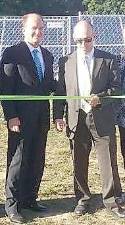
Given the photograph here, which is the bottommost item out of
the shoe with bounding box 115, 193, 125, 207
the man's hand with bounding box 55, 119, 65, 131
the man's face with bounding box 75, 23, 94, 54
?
the shoe with bounding box 115, 193, 125, 207

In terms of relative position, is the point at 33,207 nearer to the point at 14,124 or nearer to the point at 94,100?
the point at 14,124

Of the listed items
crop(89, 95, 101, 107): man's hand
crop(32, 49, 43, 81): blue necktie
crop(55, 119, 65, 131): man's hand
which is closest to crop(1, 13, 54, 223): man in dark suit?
crop(32, 49, 43, 81): blue necktie

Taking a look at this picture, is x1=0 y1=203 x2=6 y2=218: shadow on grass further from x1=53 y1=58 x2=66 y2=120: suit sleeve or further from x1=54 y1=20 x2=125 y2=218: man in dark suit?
x1=53 y1=58 x2=66 y2=120: suit sleeve

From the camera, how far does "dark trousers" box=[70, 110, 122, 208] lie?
5.08 meters

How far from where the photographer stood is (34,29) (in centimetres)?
484

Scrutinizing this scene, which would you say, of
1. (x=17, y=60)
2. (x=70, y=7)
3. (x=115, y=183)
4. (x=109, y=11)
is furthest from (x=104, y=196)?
(x=70, y=7)

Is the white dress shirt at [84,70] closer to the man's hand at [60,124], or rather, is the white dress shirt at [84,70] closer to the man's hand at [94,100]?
the man's hand at [94,100]

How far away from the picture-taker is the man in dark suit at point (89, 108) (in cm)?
492

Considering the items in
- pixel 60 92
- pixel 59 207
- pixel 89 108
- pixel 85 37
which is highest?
pixel 85 37

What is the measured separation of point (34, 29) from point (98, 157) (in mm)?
1438

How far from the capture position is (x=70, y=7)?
5125 cm

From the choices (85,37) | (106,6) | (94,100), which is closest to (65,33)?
(85,37)

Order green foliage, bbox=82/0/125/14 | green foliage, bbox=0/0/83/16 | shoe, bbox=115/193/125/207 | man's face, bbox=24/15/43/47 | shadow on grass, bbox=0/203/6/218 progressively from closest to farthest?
man's face, bbox=24/15/43/47 → shadow on grass, bbox=0/203/6/218 → shoe, bbox=115/193/125/207 → green foliage, bbox=82/0/125/14 → green foliage, bbox=0/0/83/16

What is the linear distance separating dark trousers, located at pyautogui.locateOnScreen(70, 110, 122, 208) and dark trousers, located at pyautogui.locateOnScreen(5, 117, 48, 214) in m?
0.36
